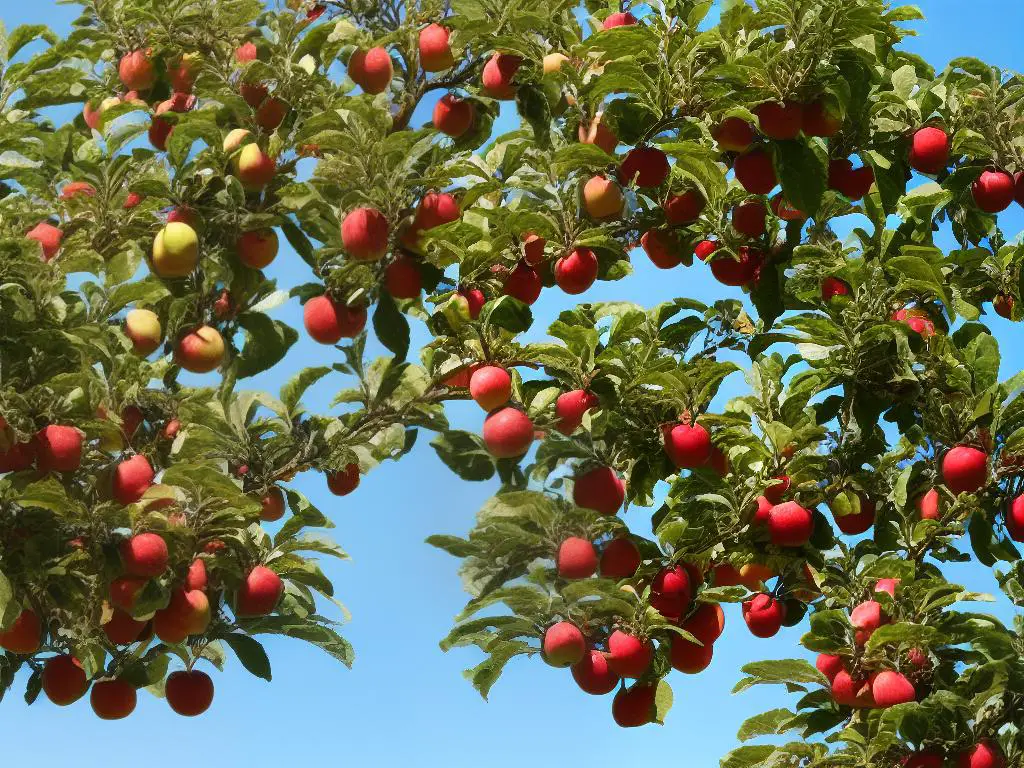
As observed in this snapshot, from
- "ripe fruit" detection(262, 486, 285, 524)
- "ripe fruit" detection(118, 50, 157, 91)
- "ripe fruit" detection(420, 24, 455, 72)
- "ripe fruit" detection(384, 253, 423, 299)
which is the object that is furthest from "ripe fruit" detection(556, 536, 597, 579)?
"ripe fruit" detection(118, 50, 157, 91)

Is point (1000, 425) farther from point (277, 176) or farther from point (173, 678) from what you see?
point (173, 678)

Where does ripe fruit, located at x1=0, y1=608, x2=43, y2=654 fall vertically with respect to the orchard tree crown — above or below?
below

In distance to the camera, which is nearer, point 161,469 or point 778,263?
point 161,469

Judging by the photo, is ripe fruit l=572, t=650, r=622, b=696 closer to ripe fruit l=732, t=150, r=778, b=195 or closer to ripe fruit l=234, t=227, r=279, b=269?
ripe fruit l=732, t=150, r=778, b=195

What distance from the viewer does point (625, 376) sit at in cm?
570

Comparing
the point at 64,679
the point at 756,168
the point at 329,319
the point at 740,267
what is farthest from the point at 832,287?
the point at 64,679

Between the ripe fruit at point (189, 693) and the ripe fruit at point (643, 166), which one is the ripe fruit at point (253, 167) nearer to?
the ripe fruit at point (643, 166)

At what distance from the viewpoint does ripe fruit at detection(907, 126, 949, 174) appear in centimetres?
643

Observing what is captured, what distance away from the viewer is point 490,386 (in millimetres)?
5516

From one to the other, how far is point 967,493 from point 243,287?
3.54 m

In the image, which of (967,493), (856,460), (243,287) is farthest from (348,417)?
(967,493)

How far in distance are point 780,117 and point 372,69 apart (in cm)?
206

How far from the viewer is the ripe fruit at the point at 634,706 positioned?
232 inches

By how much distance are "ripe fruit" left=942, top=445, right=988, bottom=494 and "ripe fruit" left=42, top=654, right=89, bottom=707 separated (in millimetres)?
4072
